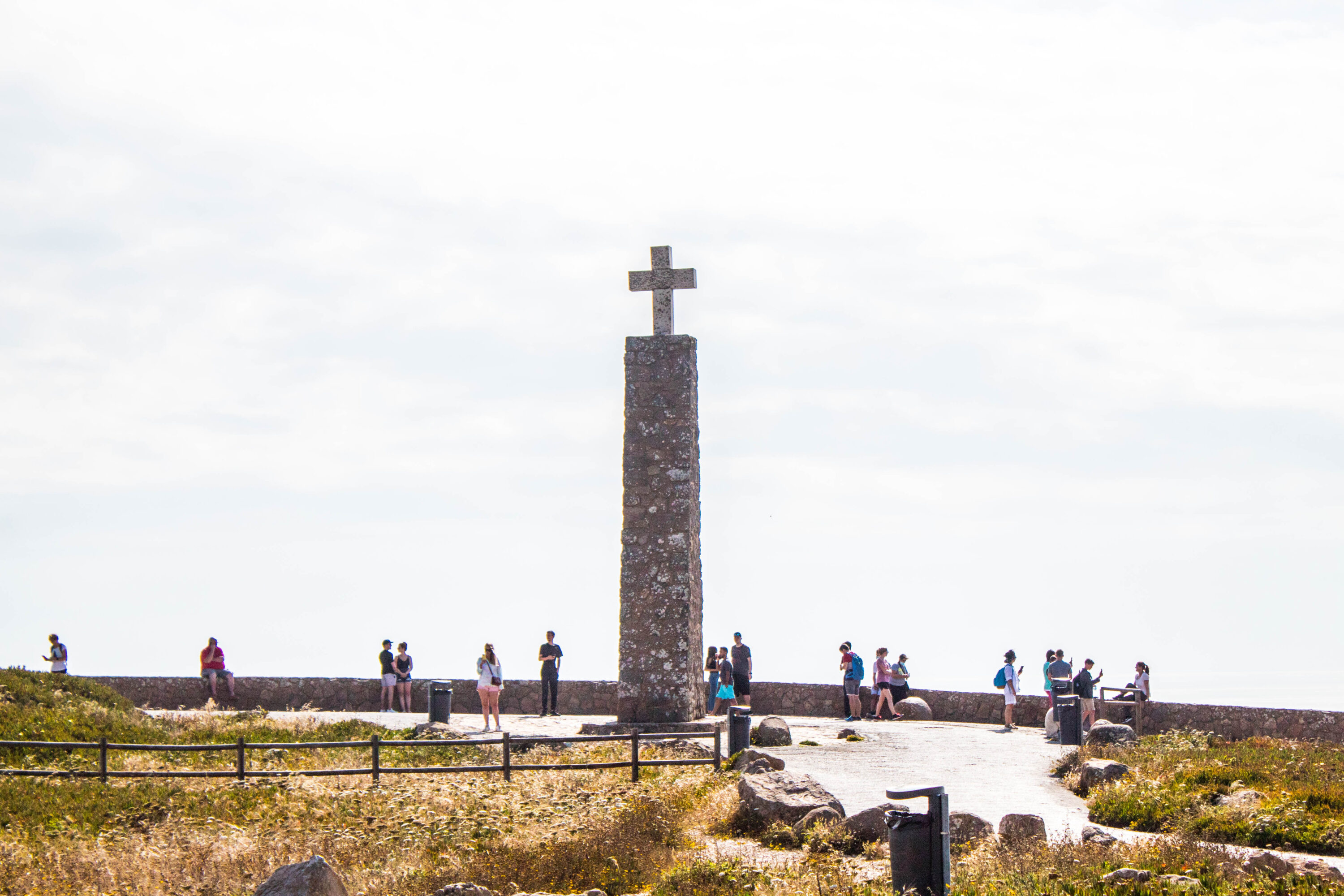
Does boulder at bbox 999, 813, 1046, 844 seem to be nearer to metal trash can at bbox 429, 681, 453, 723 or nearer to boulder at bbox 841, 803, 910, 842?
boulder at bbox 841, 803, 910, 842

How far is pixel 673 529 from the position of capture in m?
21.4

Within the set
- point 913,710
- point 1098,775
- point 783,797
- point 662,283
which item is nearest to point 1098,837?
point 783,797

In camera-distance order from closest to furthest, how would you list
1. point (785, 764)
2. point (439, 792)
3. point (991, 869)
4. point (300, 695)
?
point (991, 869)
point (439, 792)
point (785, 764)
point (300, 695)

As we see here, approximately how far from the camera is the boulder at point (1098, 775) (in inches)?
646

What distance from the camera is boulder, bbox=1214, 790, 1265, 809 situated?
13.7 meters

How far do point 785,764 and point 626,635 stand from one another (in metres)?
4.65

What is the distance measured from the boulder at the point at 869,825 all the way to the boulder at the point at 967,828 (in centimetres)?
60

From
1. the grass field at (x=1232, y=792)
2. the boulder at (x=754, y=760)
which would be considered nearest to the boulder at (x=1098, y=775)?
the grass field at (x=1232, y=792)

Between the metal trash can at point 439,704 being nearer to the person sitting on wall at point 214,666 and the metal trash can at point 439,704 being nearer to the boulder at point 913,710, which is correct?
the person sitting on wall at point 214,666

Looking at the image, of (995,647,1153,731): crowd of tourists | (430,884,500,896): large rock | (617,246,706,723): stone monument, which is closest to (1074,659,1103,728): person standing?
(995,647,1153,731): crowd of tourists

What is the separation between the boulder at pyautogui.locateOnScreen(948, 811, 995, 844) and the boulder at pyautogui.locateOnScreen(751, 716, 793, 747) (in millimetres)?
8130

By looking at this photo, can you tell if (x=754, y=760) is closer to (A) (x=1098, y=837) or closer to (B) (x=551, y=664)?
(A) (x=1098, y=837)

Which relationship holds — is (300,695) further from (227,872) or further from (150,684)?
(227,872)

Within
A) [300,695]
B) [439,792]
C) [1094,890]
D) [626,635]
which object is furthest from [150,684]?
[1094,890]
